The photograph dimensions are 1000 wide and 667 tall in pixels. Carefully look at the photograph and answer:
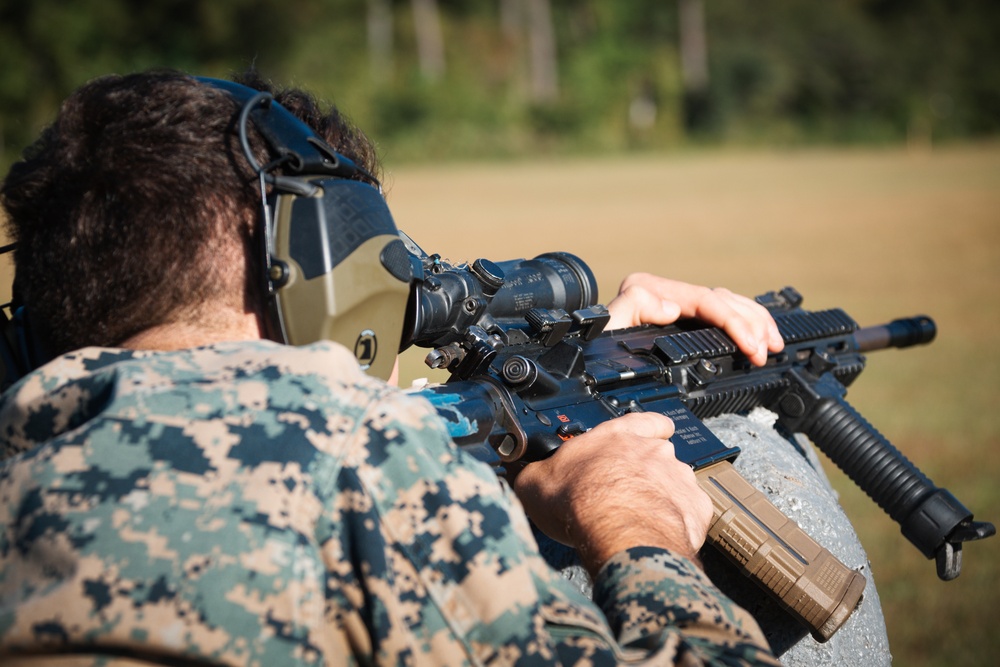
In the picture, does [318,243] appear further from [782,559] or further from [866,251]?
[866,251]

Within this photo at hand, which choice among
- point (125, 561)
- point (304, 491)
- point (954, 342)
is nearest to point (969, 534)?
point (304, 491)

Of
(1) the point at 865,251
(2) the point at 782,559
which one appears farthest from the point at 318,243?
(1) the point at 865,251

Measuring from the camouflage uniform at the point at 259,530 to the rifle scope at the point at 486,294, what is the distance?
0.74 meters

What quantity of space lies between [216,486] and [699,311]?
214cm

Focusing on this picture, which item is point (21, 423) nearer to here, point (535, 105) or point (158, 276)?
point (158, 276)

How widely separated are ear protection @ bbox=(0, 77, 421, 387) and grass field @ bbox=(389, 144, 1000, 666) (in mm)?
978

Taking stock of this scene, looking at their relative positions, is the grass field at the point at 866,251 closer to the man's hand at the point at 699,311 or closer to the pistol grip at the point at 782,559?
the man's hand at the point at 699,311

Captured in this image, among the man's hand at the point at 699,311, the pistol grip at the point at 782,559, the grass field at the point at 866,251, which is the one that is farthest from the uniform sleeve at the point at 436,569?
the man's hand at the point at 699,311

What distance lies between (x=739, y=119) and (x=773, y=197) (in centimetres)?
3021

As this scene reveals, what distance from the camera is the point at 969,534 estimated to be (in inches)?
127

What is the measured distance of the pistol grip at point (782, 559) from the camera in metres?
2.49

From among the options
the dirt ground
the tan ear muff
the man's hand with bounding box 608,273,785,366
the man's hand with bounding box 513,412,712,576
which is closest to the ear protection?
the tan ear muff

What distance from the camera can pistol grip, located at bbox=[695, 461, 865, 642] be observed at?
8.18 ft

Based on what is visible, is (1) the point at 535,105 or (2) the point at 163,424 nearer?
(2) the point at 163,424
